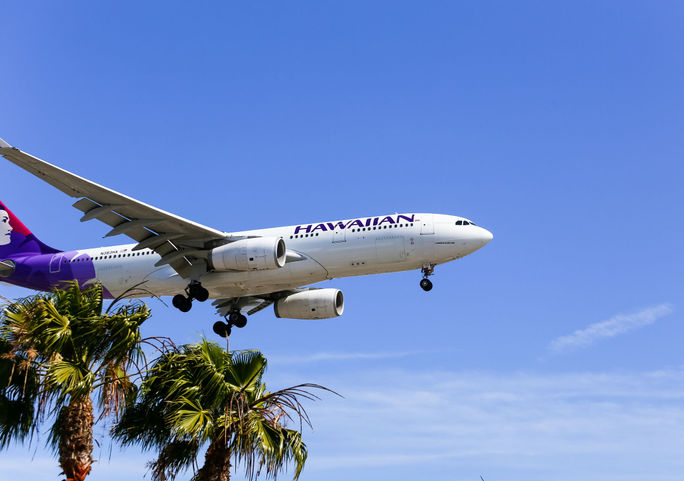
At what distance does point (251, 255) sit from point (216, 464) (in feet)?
48.0

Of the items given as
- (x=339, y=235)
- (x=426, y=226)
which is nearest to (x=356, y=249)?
(x=339, y=235)

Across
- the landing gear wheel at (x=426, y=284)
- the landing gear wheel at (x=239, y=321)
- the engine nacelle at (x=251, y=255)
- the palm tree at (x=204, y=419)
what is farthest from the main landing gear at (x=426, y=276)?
the palm tree at (x=204, y=419)

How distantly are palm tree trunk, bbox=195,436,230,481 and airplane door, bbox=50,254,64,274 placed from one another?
20965 mm

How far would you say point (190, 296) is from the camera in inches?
1183

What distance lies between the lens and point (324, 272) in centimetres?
2877

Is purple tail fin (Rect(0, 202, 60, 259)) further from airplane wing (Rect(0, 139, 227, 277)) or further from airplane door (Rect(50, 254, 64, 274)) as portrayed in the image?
airplane wing (Rect(0, 139, 227, 277))

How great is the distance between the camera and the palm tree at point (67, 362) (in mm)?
12906

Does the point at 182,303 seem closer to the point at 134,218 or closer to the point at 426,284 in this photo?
the point at 134,218

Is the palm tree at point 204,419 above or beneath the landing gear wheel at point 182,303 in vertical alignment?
beneath

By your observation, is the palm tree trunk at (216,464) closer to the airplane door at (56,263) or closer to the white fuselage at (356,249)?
the white fuselage at (356,249)

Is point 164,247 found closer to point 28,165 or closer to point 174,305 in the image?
point 174,305

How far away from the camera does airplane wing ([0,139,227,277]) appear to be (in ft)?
85.8

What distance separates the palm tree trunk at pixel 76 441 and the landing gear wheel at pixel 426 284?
57.3 ft

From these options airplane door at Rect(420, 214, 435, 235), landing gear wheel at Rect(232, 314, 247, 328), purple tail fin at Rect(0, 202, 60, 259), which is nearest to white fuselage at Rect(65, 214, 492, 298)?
airplane door at Rect(420, 214, 435, 235)
